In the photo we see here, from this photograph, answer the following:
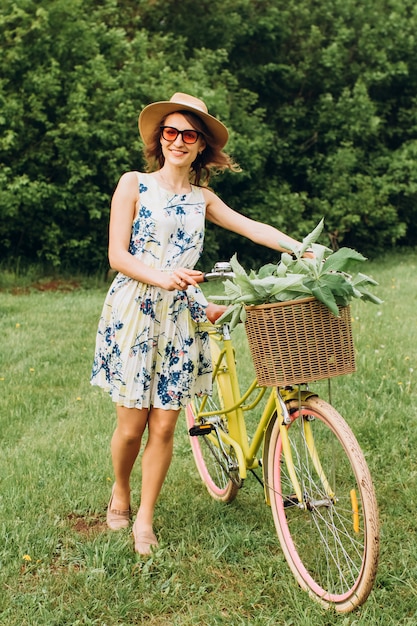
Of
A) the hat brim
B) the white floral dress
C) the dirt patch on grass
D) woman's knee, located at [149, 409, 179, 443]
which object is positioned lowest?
the dirt patch on grass

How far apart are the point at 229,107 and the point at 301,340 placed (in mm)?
13268

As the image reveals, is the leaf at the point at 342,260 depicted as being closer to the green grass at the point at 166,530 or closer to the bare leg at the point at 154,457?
the bare leg at the point at 154,457

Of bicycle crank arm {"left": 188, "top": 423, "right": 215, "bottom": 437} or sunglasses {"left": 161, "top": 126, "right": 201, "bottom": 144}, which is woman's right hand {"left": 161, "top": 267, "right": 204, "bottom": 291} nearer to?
sunglasses {"left": 161, "top": 126, "right": 201, "bottom": 144}

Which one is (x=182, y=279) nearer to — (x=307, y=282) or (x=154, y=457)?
(x=307, y=282)

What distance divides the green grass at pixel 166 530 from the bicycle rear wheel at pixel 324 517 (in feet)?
0.33

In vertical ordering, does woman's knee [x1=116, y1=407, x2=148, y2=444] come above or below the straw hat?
below

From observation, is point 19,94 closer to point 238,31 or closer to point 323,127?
point 238,31

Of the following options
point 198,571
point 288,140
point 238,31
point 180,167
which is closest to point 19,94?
point 238,31

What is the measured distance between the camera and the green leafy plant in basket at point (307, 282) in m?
2.62

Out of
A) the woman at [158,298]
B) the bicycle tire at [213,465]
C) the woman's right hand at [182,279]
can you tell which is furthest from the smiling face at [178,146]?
the bicycle tire at [213,465]

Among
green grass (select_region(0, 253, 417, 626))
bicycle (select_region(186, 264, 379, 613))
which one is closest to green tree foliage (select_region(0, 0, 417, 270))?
green grass (select_region(0, 253, 417, 626))

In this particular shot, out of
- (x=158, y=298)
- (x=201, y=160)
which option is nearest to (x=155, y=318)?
(x=158, y=298)

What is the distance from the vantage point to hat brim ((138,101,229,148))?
3170 mm

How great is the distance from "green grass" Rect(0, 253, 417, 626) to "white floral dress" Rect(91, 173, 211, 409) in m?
0.71
